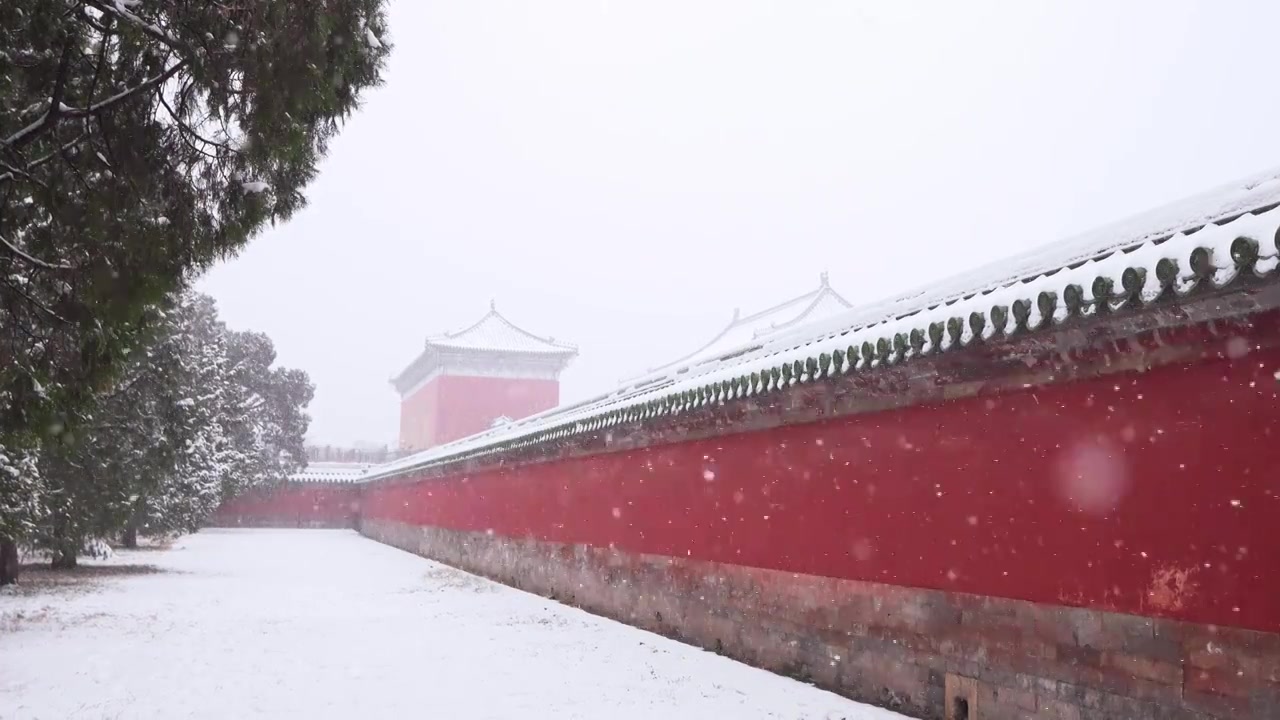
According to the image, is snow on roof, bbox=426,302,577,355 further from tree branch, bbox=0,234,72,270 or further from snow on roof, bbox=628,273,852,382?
tree branch, bbox=0,234,72,270

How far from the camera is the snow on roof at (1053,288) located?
3.61 m

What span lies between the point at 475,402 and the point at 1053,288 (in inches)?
1358

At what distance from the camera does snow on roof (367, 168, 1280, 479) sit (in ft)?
11.8

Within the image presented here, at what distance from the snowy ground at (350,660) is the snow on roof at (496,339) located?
25.2 m

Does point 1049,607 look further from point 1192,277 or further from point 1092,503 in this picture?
point 1192,277

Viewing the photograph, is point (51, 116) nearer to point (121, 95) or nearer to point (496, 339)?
point (121, 95)

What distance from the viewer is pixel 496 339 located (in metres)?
39.2

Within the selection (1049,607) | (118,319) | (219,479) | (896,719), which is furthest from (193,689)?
(219,479)

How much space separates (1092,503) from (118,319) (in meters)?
4.72

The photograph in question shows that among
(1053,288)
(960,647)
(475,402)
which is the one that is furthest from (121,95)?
(475,402)

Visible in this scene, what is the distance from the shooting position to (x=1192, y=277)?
3660mm

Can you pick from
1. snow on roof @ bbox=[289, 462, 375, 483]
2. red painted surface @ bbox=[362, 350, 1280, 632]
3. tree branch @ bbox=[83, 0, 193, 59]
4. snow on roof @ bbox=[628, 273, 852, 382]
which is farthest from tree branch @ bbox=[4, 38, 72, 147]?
snow on roof @ bbox=[289, 462, 375, 483]

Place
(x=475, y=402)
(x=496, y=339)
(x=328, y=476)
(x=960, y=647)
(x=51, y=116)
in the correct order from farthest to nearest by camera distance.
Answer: (x=496, y=339) → (x=475, y=402) → (x=328, y=476) → (x=960, y=647) → (x=51, y=116)

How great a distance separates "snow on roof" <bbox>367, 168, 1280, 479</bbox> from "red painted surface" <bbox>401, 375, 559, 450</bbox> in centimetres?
2988
